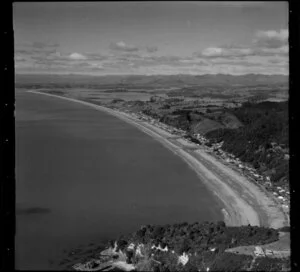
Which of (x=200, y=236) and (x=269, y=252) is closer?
(x=269, y=252)

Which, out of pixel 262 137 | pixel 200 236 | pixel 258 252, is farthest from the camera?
pixel 262 137

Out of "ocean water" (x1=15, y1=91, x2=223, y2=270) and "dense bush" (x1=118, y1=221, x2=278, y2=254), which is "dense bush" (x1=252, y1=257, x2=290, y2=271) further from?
"ocean water" (x1=15, y1=91, x2=223, y2=270)

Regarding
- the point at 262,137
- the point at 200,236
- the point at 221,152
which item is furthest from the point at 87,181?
the point at 262,137

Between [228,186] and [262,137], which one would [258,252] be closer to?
[228,186]

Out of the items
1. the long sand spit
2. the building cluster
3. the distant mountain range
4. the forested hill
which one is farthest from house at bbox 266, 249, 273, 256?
the distant mountain range

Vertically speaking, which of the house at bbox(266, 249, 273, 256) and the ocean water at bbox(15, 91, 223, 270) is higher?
the ocean water at bbox(15, 91, 223, 270)

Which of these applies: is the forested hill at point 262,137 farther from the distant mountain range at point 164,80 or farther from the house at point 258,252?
the house at point 258,252

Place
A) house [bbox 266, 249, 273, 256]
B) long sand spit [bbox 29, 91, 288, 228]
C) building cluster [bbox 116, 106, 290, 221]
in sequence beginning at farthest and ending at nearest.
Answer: building cluster [bbox 116, 106, 290, 221], long sand spit [bbox 29, 91, 288, 228], house [bbox 266, 249, 273, 256]

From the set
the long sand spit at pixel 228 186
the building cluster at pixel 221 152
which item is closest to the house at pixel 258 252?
the long sand spit at pixel 228 186
